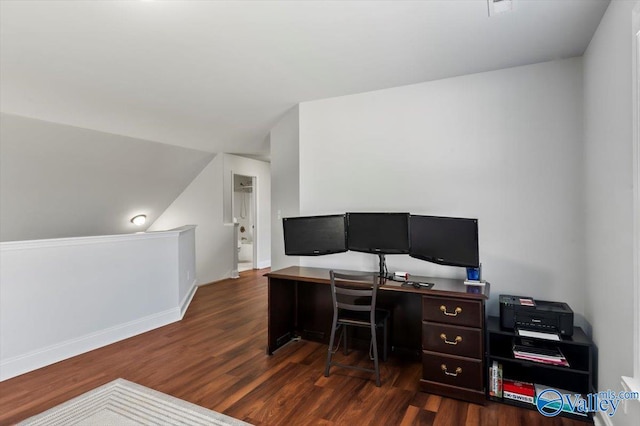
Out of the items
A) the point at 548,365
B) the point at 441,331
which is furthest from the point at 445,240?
the point at 548,365

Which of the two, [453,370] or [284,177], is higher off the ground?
[284,177]

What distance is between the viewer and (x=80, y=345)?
3.26 m

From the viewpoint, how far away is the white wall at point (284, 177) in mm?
4180

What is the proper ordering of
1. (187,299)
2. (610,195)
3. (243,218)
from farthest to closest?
(243,218) < (187,299) < (610,195)

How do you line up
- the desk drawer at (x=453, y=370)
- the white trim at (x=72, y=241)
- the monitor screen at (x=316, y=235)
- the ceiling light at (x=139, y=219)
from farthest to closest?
the ceiling light at (x=139, y=219), the monitor screen at (x=316, y=235), the white trim at (x=72, y=241), the desk drawer at (x=453, y=370)

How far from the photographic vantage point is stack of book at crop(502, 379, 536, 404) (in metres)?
2.37

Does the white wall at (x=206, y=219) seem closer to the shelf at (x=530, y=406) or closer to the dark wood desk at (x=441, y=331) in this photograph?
the dark wood desk at (x=441, y=331)

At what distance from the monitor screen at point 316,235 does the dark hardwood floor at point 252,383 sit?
1.02 meters

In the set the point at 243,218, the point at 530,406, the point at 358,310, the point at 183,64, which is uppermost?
the point at 183,64

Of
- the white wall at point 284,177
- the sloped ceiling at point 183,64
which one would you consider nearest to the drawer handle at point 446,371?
the white wall at point 284,177

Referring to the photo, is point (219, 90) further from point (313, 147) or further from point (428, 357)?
point (428, 357)

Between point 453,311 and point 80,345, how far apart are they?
3484 millimetres

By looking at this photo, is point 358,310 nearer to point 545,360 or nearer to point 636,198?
point 545,360

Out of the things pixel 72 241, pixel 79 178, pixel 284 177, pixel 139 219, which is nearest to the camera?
pixel 72 241
